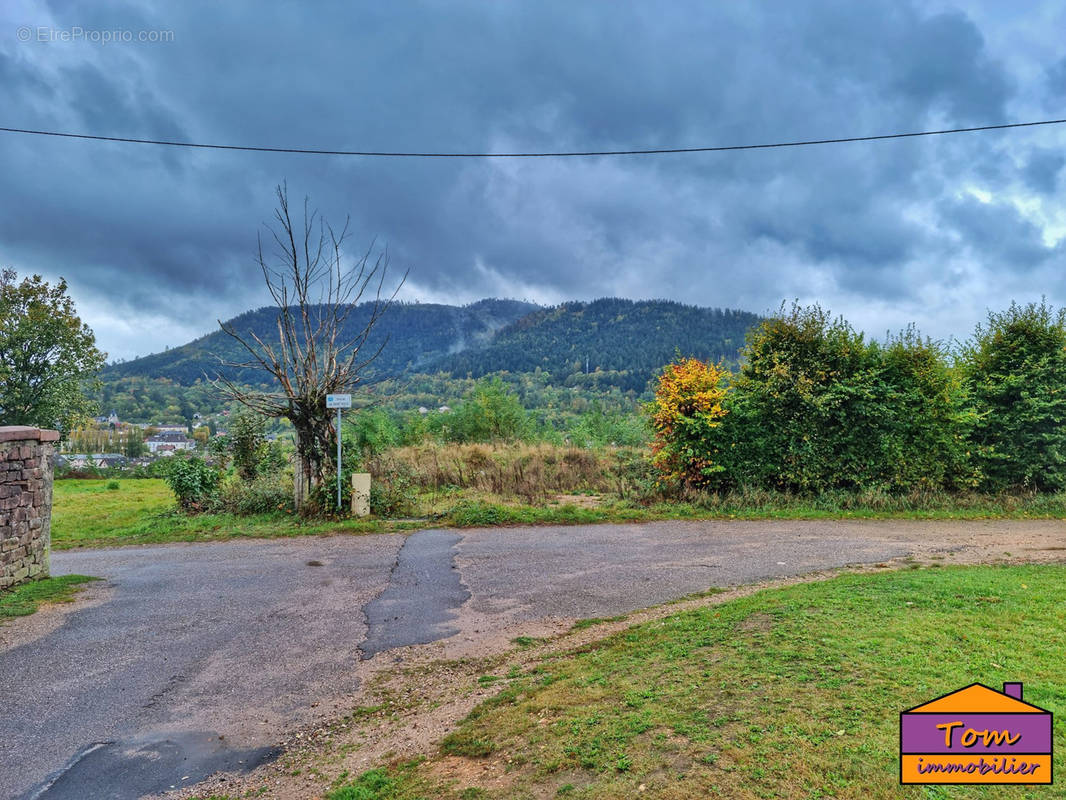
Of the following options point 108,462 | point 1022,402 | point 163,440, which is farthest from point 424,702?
point 163,440

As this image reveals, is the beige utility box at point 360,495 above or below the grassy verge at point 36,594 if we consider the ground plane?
above

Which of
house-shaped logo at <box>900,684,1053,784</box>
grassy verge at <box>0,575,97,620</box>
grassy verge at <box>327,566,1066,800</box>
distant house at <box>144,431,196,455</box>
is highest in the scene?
distant house at <box>144,431,196,455</box>

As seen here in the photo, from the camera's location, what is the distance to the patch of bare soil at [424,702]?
11.0 feet

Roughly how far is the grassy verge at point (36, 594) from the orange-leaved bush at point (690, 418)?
10822 millimetres

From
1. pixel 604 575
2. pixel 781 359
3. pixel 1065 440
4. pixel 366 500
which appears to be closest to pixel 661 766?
pixel 604 575

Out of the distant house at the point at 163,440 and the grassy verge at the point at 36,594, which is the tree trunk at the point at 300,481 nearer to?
the grassy verge at the point at 36,594

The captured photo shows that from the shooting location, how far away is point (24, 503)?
7.20 m

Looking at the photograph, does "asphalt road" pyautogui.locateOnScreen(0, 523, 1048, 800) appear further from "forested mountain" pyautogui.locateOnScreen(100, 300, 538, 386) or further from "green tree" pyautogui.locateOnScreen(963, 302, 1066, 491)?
"forested mountain" pyautogui.locateOnScreen(100, 300, 538, 386)

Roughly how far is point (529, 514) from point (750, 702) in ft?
29.1

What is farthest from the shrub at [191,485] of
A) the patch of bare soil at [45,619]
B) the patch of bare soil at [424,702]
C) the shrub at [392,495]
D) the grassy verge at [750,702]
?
the grassy verge at [750,702]

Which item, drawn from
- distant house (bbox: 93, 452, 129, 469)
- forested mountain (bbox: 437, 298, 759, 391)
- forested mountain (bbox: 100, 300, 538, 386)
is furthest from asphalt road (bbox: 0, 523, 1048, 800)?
forested mountain (bbox: 437, 298, 759, 391)

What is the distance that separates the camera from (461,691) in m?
4.46

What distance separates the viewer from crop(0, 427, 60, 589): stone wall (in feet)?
22.8

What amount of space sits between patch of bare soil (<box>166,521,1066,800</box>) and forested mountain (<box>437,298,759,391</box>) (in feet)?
201
